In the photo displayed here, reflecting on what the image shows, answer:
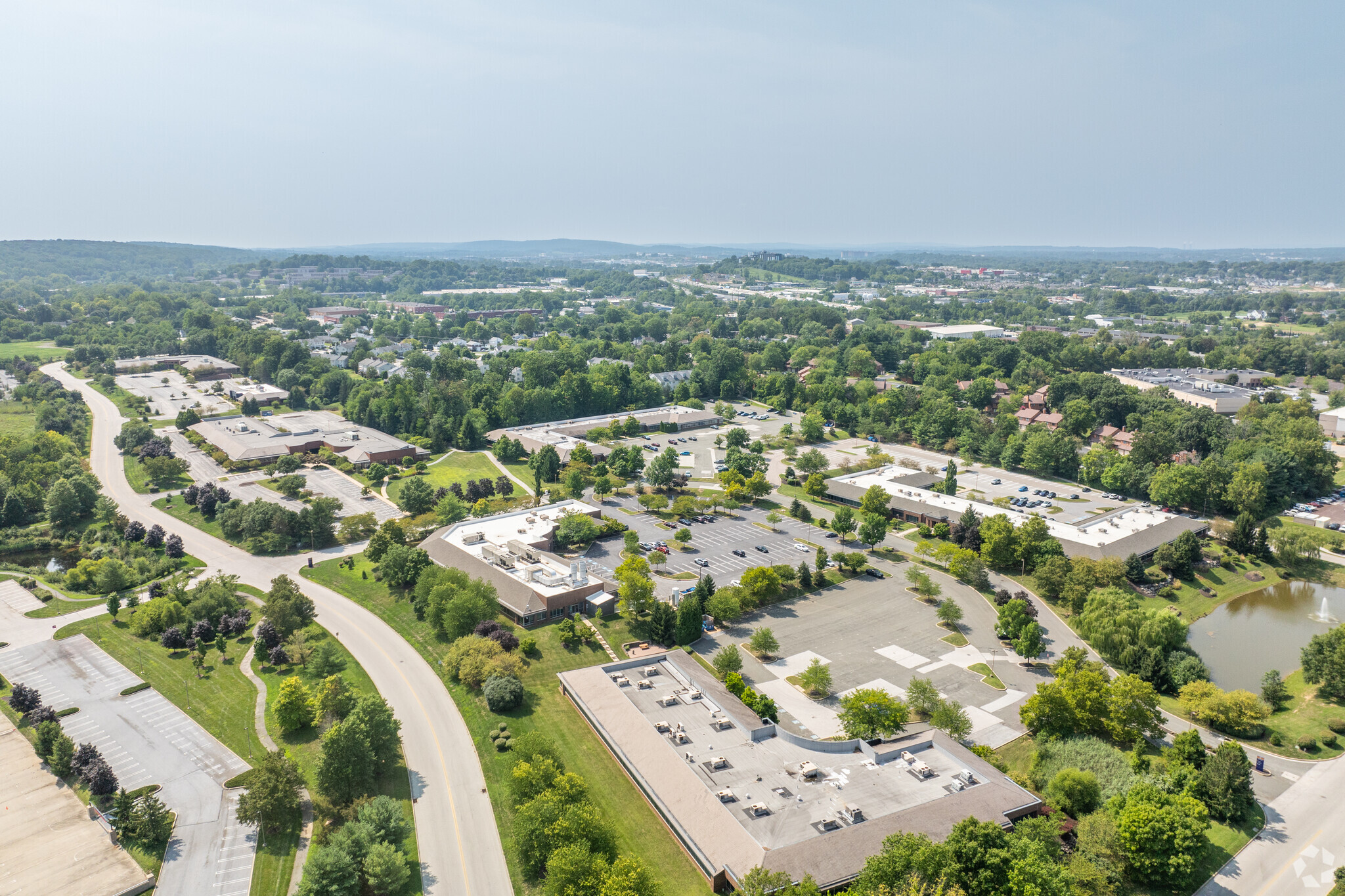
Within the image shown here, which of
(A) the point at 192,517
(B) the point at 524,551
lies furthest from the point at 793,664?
(A) the point at 192,517

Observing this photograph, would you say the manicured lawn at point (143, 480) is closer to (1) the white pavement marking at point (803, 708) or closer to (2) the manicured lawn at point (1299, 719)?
(1) the white pavement marking at point (803, 708)

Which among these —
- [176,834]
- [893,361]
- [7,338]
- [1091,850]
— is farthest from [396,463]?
[7,338]

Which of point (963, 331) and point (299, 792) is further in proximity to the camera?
point (963, 331)

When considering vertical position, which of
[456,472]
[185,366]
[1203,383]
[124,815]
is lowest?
[124,815]

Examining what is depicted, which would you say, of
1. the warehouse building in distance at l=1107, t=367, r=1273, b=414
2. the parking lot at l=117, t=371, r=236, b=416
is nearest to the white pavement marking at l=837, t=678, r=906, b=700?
the warehouse building in distance at l=1107, t=367, r=1273, b=414

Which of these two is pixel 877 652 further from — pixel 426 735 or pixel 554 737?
pixel 426 735

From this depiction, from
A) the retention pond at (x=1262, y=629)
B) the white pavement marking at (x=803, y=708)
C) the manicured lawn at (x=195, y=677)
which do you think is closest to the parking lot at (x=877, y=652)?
the white pavement marking at (x=803, y=708)

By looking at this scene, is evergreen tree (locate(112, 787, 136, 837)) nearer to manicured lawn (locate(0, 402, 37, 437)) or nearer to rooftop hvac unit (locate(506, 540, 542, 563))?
rooftop hvac unit (locate(506, 540, 542, 563))

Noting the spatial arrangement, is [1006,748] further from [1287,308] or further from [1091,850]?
[1287,308]

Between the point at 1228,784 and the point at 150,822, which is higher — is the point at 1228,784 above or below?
above
